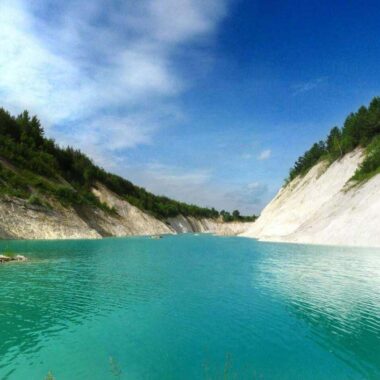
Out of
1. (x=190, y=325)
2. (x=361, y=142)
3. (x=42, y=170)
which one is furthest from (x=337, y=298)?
(x=42, y=170)

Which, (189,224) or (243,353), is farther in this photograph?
(189,224)

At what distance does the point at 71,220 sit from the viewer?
80375 mm

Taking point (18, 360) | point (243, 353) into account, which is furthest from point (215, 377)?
point (18, 360)

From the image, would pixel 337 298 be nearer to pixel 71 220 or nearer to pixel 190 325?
pixel 190 325

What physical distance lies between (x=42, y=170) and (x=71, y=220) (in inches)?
737

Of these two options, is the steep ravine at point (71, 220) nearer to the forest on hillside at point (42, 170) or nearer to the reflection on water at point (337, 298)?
the forest on hillside at point (42, 170)

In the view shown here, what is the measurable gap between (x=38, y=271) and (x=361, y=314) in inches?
931

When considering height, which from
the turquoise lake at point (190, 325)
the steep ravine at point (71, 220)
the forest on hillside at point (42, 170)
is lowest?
the turquoise lake at point (190, 325)

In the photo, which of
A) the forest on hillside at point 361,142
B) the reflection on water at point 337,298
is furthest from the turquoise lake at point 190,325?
the forest on hillside at point 361,142

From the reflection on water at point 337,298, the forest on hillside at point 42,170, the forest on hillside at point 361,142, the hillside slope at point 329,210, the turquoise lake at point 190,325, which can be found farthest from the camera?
the forest on hillside at point 42,170

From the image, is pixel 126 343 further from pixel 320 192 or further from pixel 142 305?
pixel 320 192

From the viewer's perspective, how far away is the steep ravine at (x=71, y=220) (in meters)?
66.7

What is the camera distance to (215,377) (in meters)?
11.0

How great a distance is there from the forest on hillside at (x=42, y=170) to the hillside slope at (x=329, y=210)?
47.2 m
